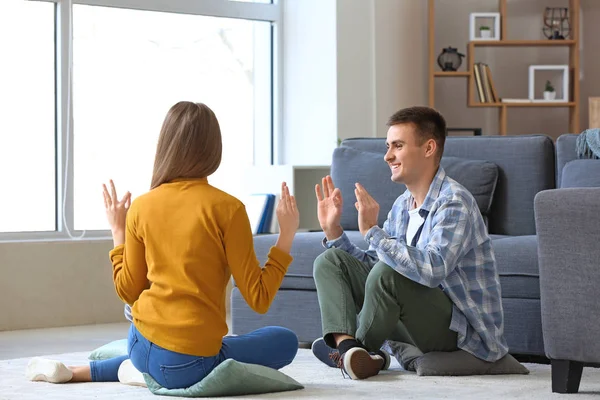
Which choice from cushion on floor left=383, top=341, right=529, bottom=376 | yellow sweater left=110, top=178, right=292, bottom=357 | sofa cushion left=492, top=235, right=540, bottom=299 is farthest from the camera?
sofa cushion left=492, top=235, right=540, bottom=299

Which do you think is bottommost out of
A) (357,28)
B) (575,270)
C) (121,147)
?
(575,270)

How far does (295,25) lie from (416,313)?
11.0 ft

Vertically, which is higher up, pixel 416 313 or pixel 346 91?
pixel 346 91

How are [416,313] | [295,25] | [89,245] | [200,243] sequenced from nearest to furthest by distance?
[200,243], [416,313], [89,245], [295,25]

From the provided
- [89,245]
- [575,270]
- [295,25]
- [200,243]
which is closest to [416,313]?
[575,270]

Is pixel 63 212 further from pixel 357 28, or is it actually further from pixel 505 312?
pixel 505 312

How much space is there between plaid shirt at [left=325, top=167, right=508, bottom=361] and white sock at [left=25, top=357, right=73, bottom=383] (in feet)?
2.86

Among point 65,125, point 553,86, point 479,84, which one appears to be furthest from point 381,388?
point 553,86

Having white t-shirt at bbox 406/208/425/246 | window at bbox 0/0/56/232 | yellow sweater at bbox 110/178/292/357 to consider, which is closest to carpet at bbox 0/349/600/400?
yellow sweater at bbox 110/178/292/357

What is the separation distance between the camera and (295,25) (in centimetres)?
604

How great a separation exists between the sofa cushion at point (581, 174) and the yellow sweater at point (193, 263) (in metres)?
1.59

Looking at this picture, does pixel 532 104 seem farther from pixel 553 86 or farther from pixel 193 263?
pixel 193 263

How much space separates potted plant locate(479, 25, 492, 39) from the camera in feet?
20.6

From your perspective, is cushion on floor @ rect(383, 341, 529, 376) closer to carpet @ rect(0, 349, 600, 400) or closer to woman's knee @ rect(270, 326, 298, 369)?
carpet @ rect(0, 349, 600, 400)
